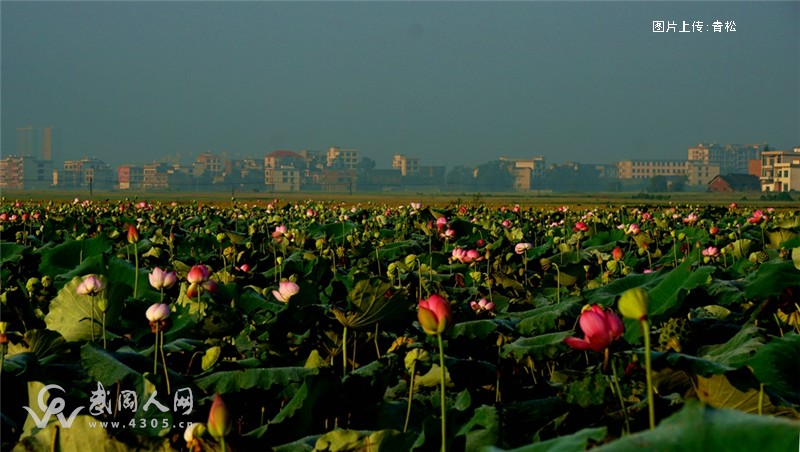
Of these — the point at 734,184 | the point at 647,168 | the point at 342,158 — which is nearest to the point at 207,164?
the point at 342,158

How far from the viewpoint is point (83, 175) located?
127375 millimetres

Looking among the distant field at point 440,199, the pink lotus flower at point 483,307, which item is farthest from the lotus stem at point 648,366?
the distant field at point 440,199

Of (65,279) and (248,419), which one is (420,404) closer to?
(248,419)

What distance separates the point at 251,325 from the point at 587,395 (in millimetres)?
1057

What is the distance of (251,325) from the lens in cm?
209

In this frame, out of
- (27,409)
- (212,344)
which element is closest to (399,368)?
(212,344)

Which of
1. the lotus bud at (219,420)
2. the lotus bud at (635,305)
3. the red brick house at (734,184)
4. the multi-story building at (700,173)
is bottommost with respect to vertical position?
the lotus bud at (219,420)

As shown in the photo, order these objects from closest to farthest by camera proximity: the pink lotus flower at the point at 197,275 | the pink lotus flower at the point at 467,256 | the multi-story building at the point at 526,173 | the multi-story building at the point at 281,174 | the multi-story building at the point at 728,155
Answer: the pink lotus flower at the point at 197,275 → the pink lotus flower at the point at 467,256 → the multi-story building at the point at 281,174 → the multi-story building at the point at 526,173 → the multi-story building at the point at 728,155

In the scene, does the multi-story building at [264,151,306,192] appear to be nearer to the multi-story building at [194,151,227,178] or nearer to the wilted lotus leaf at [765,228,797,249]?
the multi-story building at [194,151,227,178]

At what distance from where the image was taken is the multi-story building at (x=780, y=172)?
71.8m

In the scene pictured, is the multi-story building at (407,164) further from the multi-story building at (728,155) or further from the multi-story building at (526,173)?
the multi-story building at (728,155)

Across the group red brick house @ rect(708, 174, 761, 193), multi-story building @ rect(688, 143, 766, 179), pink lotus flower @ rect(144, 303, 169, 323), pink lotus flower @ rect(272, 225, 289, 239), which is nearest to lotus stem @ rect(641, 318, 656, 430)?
pink lotus flower @ rect(144, 303, 169, 323)

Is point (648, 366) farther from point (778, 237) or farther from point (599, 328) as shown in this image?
point (778, 237)

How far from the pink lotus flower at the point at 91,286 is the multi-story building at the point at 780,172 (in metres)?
75.7
